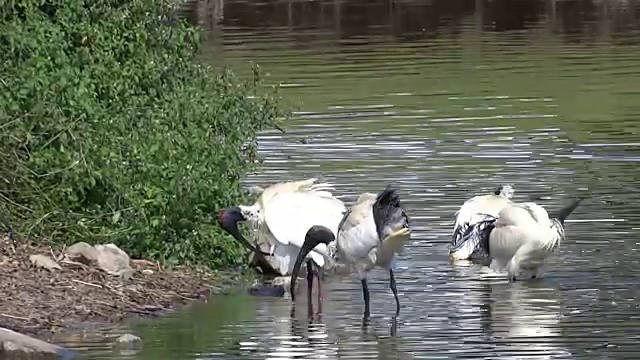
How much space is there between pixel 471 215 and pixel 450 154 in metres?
5.51

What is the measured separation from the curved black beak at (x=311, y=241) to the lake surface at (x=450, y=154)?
0.23 metres

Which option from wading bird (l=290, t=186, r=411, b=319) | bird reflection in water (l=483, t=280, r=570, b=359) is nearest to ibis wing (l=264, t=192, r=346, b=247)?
wading bird (l=290, t=186, r=411, b=319)

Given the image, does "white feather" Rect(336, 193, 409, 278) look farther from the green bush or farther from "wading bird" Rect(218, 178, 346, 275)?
the green bush

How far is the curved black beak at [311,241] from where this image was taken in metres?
12.9

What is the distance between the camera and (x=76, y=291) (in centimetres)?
1223

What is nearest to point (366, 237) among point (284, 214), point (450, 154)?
point (284, 214)

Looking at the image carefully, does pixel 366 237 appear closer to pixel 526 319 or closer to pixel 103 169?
pixel 526 319

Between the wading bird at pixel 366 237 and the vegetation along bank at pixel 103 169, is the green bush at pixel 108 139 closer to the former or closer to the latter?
the vegetation along bank at pixel 103 169

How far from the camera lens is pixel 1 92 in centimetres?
1324

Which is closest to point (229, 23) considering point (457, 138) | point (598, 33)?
point (598, 33)

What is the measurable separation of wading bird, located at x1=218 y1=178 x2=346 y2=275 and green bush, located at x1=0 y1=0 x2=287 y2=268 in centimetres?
38

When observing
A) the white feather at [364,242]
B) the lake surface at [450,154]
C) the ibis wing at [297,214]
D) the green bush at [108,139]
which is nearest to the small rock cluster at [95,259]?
the green bush at [108,139]

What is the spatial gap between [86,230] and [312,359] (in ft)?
10.8

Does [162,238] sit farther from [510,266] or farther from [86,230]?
[510,266]
